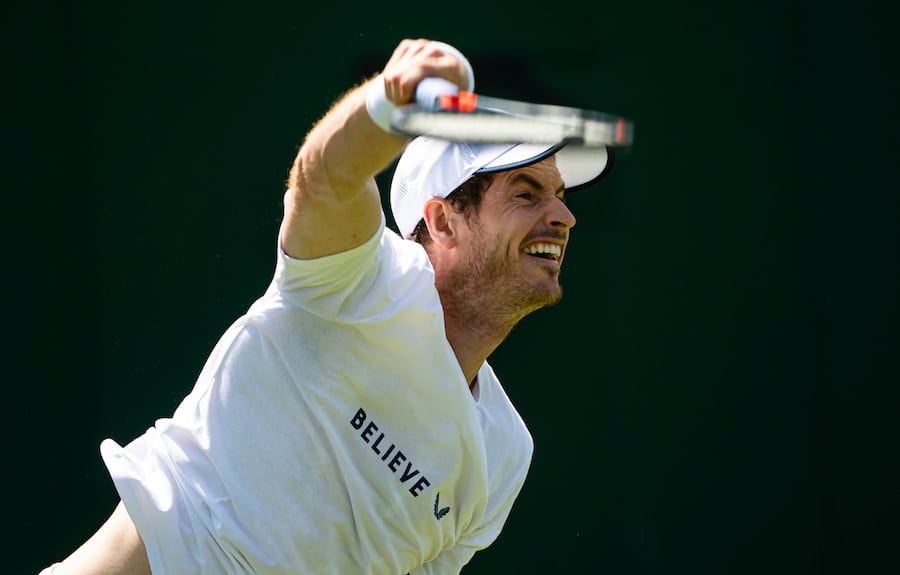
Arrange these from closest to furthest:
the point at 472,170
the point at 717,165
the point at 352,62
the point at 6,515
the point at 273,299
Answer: the point at 273,299, the point at 472,170, the point at 6,515, the point at 352,62, the point at 717,165

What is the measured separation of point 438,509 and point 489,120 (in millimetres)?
967

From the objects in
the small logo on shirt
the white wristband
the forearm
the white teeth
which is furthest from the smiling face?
the white wristband

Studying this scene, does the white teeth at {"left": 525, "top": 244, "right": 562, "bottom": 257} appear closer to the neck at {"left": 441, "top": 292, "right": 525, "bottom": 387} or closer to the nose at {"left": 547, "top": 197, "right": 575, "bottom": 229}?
the nose at {"left": 547, "top": 197, "right": 575, "bottom": 229}

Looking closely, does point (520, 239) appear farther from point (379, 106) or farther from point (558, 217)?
point (379, 106)

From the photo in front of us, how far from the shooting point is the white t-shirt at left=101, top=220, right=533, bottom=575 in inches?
83.2

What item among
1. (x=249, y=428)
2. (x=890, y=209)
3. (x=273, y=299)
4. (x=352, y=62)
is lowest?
(x=249, y=428)

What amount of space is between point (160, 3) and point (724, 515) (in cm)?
238

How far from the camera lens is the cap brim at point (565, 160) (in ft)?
7.76

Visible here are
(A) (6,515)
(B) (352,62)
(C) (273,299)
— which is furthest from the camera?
(B) (352,62)

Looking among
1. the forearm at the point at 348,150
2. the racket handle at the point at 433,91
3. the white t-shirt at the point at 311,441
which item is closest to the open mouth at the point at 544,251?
the white t-shirt at the point at 311,441

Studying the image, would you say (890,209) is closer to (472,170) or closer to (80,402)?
(472,170)

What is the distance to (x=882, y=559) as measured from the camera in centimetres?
399

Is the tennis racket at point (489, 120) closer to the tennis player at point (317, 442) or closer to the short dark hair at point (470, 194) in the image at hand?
the tennis player at point (317, 442)

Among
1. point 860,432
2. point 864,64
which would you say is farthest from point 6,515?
point 864,64
